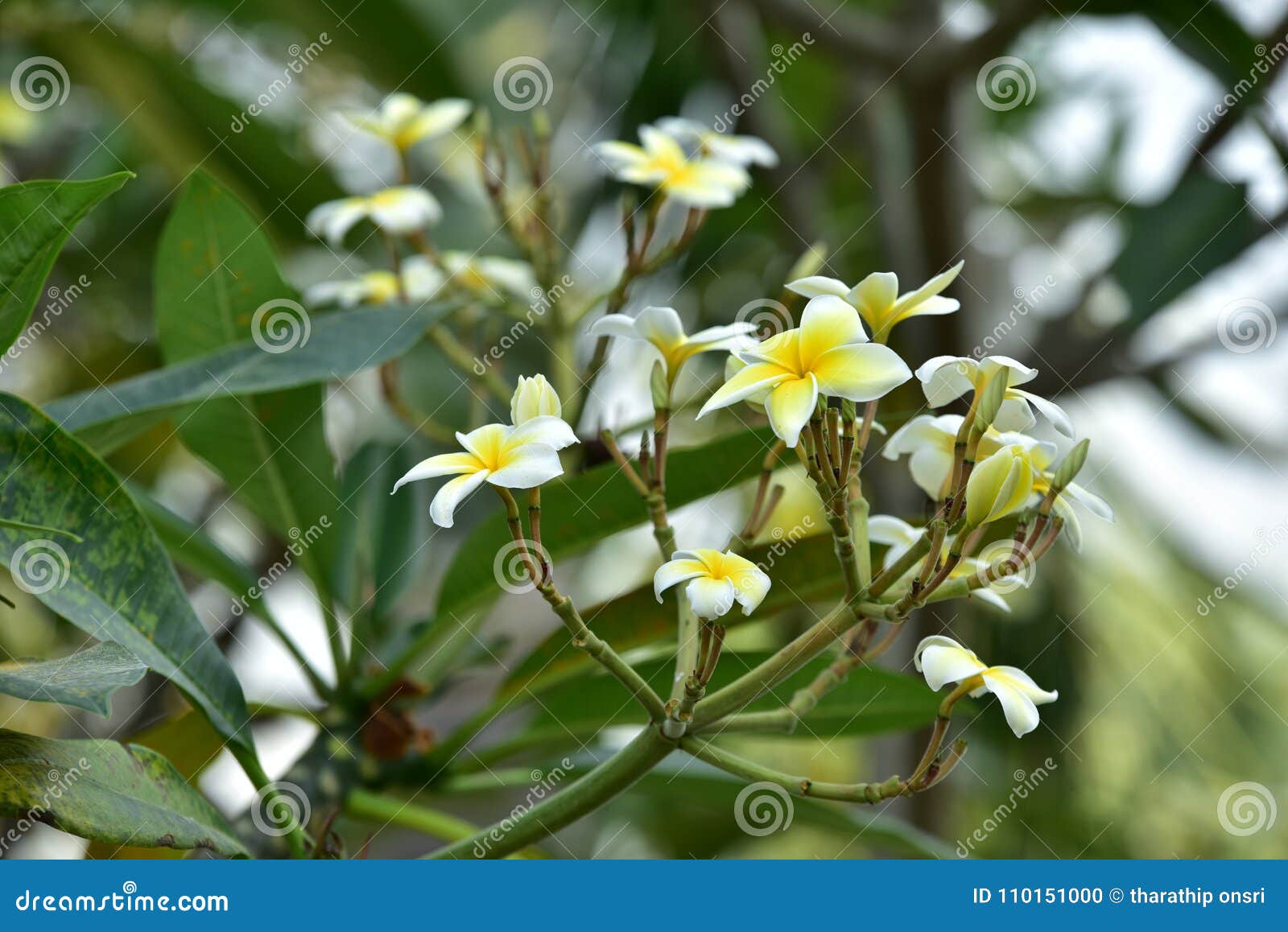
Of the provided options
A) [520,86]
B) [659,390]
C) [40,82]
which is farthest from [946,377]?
[40,82]

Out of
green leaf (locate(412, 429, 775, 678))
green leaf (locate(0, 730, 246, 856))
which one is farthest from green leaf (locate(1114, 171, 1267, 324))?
green leaf (locate(0, 730, 246, 856))

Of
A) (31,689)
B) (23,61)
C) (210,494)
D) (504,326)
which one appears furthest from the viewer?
(210,494)

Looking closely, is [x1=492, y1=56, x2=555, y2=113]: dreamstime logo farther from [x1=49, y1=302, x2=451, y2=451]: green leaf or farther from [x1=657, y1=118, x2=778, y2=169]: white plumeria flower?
[x1=49, y1=302, x2=451, y2=451]: green leaf

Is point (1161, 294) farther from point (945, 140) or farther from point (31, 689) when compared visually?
point (31, 689)

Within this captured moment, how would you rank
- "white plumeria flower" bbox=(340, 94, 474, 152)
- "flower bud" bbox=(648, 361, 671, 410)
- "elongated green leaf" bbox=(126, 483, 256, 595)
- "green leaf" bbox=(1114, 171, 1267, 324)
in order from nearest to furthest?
1. "flower bud" bbox=(648, 361, 671, 410)
2. "elongated green leaf" bbox=(126, 483, 256, 595)
3. "white plumeria flower" bbox=(340, 94, 474, 152)
4. "green leaf" bbox=(1114, 171, 1267, 324)

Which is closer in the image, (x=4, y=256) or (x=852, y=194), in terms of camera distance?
(x=4, y=256)

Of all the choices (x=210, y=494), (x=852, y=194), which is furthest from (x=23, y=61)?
(x=852, y=194)

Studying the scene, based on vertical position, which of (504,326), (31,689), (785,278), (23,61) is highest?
(785,278)
